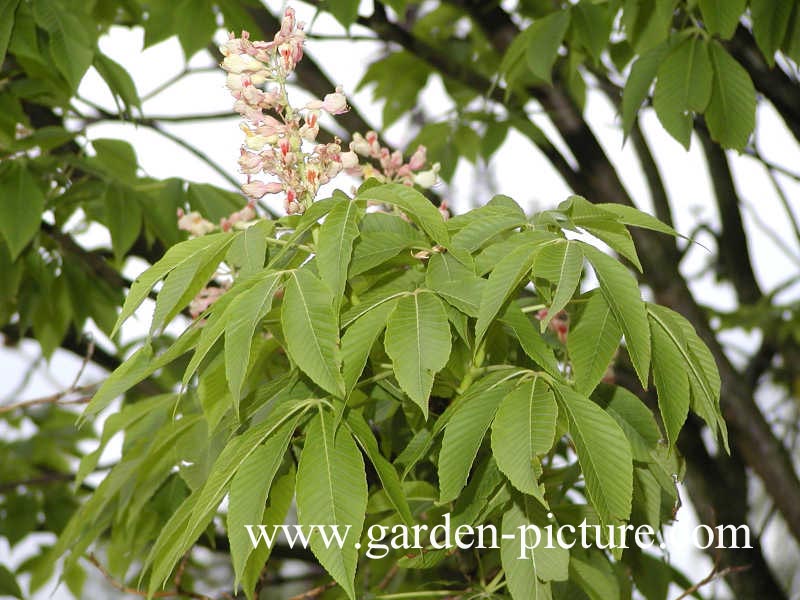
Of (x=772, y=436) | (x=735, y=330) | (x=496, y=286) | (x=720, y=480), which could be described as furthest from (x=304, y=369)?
(x=735, y=330)

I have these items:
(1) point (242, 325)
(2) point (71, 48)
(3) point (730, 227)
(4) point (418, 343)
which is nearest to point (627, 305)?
(4) point (418, 343)

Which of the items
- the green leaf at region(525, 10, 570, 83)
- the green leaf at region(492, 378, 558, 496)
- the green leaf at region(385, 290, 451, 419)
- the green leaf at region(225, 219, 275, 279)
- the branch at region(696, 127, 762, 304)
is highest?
the branch at region(696, 127, 762, 304)

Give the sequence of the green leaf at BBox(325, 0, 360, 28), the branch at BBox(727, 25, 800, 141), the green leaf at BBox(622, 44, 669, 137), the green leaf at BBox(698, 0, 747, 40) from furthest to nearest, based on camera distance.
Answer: the branch at BBox(727, 25, 800, 141), the green leaf at BBox(325, 0, 360, 28), the green leaf at BBox(622, 44, 669, 137), the green leaf at BBox(698, 0, 747, 40)

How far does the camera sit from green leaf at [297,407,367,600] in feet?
2.26

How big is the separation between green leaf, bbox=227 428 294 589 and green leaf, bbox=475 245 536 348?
18 centimetres

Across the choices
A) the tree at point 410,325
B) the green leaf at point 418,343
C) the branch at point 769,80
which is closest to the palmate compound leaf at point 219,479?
the tree at point 410,325

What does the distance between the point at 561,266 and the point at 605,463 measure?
0.48 ft

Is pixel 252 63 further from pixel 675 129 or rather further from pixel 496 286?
pixel 675 129

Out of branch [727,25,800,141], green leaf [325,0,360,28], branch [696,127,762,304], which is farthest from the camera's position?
branch [696,127,762,304]

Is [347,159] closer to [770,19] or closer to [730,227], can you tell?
[770,19]

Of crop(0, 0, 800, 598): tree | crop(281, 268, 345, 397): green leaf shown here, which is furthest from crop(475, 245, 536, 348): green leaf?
crop(281, 268, 345, 397): green leaf

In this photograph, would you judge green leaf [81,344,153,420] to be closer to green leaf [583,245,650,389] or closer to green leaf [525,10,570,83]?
green leaf [583,245,650,389]

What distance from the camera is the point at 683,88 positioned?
1262 mm

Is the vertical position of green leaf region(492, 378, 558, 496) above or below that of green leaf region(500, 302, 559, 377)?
below
